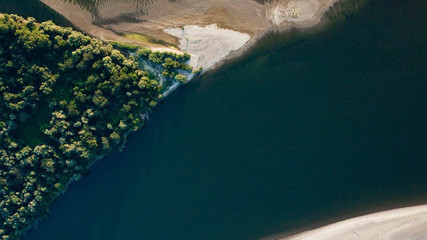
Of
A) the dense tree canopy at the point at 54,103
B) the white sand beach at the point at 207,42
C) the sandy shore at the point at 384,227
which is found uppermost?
the white sand beach at the point at 207,42

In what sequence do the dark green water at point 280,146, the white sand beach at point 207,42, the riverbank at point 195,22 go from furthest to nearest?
the white sand beach at point 207,42 → the riverbank at point 195,22 → the dark green water at point 280,146

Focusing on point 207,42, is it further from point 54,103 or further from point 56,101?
point 54,103

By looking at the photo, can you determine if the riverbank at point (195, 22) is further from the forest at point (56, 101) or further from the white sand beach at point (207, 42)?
the forest at point (56, 101)

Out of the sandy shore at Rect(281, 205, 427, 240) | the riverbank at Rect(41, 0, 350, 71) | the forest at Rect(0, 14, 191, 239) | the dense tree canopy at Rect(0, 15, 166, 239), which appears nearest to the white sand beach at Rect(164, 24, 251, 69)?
the riverbank at Rect(41, 0, 350, 71)

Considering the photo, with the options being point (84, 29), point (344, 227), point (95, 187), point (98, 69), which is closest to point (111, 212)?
point (95, 187)

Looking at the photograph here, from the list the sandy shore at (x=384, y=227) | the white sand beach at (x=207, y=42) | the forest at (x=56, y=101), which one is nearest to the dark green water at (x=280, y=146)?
the sandy shore at (x=384, y=227)

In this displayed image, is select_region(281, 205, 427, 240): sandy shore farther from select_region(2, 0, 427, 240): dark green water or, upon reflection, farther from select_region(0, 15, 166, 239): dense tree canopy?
select_region(0, 15, 166, 239): dense tree canopy
